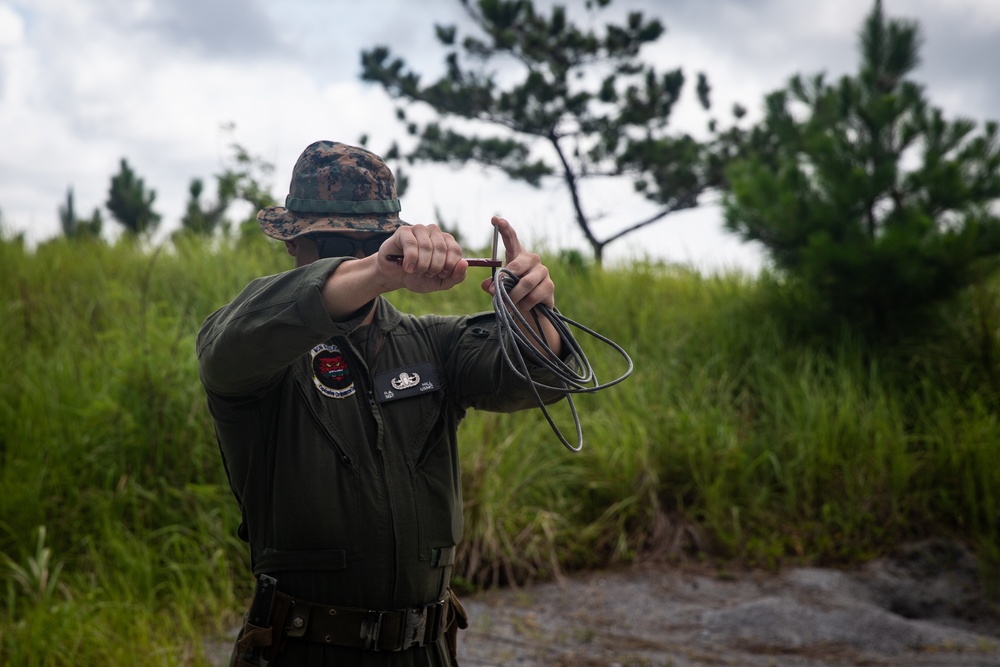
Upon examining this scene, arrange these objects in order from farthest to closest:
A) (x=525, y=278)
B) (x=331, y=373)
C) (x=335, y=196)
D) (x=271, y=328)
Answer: (x=335, y=196)
(x=331, y=373)
(x=525, y=278)
(x=271, y=328)

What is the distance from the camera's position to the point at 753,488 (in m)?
6.30

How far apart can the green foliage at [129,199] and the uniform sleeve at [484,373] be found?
13959 millimetres

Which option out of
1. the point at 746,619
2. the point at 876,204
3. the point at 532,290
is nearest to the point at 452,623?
the point at 532,290

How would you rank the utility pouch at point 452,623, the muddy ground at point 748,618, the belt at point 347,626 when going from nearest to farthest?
1. the belt at point 347,626
2. the utility pouch at point 452,623
3. the muddy ground at point 748,618

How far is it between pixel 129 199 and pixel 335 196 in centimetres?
1421

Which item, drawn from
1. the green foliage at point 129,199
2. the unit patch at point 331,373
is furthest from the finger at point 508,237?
the green foliage at point 129,199

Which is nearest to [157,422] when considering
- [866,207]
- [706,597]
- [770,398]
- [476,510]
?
[476,510]

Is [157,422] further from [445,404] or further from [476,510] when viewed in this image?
[445,404]

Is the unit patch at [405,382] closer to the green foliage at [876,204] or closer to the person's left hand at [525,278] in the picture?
the person's left hand at [525,278]

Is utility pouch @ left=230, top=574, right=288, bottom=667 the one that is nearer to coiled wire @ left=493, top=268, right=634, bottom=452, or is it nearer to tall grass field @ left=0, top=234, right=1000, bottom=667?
coiled wire @ left=493, top=268, right=634, bottom=452

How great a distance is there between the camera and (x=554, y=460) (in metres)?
6.19

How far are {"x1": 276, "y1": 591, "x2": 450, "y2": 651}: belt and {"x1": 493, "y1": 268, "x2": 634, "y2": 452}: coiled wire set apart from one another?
0.64 m

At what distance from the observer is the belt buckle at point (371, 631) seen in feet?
7.39

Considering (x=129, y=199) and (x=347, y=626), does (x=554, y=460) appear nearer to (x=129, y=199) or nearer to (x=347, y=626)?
(x=347, y=626)
